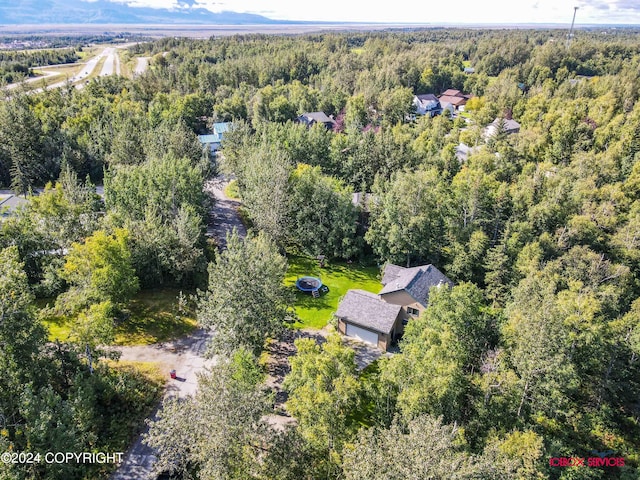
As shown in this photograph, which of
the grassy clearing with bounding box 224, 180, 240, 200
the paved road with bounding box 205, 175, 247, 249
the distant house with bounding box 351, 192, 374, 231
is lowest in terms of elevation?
the paved road with bounding box 205, 175, 247, 249

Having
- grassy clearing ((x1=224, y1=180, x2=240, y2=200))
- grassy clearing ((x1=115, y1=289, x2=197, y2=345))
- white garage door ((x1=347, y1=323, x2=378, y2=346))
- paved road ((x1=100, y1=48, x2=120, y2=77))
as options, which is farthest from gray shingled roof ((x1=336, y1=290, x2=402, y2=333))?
paved road ((x1=100, y1=48, x2=120, y2=77))

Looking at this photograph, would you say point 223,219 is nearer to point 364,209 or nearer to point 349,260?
point 349,260

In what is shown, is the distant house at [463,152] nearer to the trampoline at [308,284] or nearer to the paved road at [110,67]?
the trampoline at [308,284]

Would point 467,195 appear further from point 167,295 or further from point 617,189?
point 167,295

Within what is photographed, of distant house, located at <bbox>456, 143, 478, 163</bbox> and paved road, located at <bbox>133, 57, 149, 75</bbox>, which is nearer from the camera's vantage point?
distant house, located at <bbox>456, 143, 478, 163</bbox>

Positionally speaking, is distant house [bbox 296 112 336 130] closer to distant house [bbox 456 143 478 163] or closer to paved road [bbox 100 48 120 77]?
distant house [bbox 456 143 478 163]

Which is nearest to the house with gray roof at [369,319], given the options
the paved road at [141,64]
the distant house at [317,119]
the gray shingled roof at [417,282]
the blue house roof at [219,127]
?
the gray shingled roof at [417,282]

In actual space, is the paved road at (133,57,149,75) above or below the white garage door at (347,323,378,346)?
above

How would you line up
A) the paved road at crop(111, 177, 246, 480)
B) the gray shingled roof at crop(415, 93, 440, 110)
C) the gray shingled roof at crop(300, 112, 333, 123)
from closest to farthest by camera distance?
1. the paved road at crop(111, 177, 246, 480)
2. the gray shingled roof at crop(300, 112, 333, 123)
3. the gray shingled roof at crop(415, 93, 440, 110)
